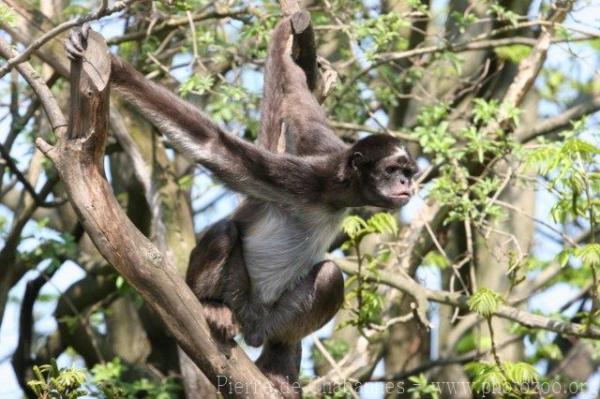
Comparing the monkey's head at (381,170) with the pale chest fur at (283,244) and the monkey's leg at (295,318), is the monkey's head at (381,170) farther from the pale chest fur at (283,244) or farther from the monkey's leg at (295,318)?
the monkey's leg at (295,318)

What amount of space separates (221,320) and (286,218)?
1.74 meters

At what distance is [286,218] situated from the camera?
437 inches

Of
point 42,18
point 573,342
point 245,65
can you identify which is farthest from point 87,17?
point 573,342

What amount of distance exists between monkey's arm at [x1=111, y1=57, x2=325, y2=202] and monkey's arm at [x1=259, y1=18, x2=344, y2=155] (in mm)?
946

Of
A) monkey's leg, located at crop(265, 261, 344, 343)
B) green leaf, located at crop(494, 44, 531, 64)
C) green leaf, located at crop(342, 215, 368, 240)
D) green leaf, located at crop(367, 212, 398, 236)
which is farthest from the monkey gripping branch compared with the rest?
green leaf, located at crop(494, 44, 531, 64)

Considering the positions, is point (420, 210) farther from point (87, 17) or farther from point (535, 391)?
point (87, 17)

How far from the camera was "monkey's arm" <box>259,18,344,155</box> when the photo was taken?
11.5 meters

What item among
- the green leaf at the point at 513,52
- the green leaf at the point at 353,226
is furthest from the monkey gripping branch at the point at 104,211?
the green leaf at the point at 513,52

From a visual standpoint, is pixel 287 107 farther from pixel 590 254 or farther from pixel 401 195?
pixel 590 254

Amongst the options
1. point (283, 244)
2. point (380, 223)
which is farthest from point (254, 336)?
point (380, 223)

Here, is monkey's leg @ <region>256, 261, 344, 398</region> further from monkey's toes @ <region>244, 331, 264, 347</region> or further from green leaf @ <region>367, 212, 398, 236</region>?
green leaf @ <region>367, 212, 398, 236</region>

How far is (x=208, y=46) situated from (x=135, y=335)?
19.3 ft

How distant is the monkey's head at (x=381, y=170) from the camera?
1078 centimetres

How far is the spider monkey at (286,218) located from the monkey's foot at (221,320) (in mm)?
19
